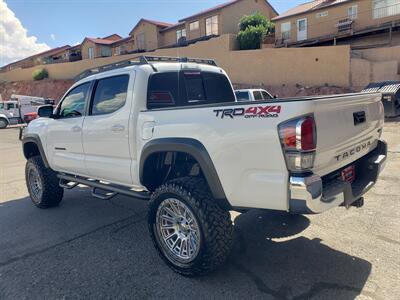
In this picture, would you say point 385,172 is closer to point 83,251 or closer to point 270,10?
point 83,251

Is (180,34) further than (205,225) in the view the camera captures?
Yes

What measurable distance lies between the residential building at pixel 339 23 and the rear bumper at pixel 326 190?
2422cm

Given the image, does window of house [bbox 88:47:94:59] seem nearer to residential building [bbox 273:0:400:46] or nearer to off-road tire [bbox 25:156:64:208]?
residential building [bbox 273:0:400:46]

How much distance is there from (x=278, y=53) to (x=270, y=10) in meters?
16.4

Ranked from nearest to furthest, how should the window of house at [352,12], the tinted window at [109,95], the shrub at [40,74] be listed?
the tinted window at [109,95], the window of house at [352,12], the shrub at [40,74]

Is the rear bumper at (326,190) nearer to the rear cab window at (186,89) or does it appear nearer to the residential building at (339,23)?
Answer: the rear cab window at (186,89)

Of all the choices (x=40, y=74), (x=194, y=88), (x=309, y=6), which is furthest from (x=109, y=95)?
(x=40, y=74)

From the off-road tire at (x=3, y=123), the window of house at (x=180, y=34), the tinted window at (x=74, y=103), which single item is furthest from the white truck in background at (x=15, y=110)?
the tinted window at (x=74, y=103)

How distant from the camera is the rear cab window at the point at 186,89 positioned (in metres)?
3.81

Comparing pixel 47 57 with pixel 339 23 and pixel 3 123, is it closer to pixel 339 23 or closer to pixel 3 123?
pixel 3 123

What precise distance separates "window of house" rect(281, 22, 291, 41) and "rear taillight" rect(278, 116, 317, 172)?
2876 centimetres

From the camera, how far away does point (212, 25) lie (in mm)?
33781

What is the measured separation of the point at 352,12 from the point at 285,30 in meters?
5.53

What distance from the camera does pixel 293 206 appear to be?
2.52 meters
